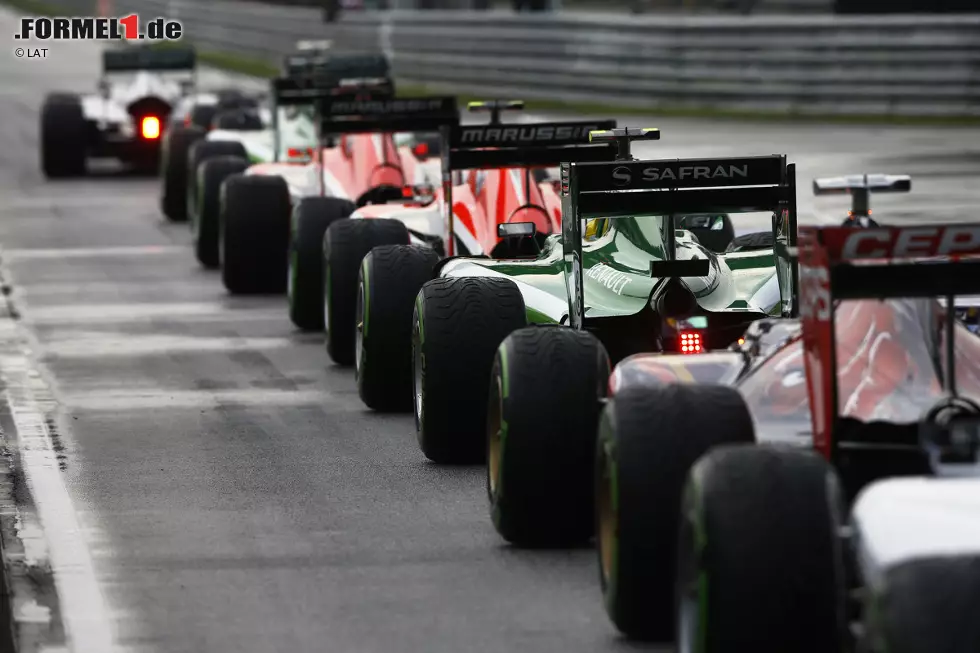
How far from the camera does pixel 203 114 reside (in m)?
26.1

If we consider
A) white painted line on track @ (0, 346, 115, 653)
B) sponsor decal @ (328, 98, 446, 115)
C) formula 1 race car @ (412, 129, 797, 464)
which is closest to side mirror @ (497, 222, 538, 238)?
formula 1 race car @ (412, 129, 797, 464)

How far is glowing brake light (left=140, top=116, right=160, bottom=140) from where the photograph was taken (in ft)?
88.7

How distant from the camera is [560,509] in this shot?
7.80m

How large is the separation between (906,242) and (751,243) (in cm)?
515

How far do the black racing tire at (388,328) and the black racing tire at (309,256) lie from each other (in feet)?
9.26

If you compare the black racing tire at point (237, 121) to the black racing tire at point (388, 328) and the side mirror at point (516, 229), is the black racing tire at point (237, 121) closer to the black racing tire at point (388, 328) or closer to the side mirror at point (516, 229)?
the side mirror at point (516, 229)

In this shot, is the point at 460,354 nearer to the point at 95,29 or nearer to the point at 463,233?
the point at 463,233

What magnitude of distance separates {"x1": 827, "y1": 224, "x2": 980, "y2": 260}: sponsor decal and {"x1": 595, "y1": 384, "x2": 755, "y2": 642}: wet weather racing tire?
61 cm

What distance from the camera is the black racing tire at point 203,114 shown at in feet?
84.9

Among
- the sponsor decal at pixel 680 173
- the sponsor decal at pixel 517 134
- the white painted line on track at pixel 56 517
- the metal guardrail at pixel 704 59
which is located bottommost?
the white painted line on track at pixel 56 517

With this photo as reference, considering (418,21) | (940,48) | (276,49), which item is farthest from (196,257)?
(276,49)

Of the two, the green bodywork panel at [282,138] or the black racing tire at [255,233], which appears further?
the green bodywork panel at [282,138]

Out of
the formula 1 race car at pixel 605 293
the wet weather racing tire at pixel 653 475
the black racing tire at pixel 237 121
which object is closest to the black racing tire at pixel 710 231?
the formula 1 race car at pixel 605 293

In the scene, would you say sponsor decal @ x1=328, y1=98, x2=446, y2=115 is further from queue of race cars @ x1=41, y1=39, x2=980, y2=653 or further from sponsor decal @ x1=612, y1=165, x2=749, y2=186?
sponsor decal @ x1=612, y1=165, x2=749, y2=186
